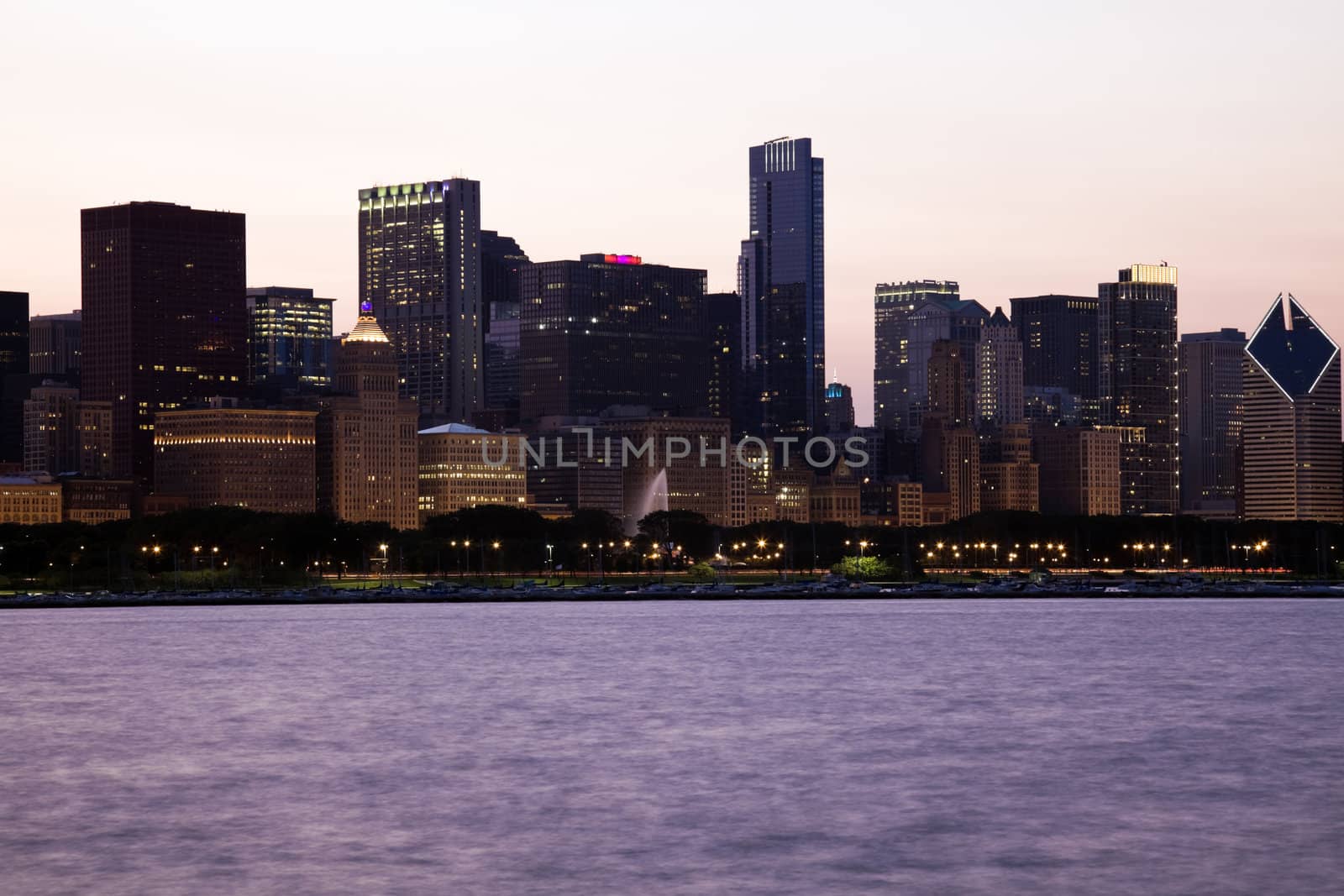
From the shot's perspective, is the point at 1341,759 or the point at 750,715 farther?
the point at 750,715

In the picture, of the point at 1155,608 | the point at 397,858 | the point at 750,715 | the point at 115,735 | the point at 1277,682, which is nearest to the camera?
the point at 397,858

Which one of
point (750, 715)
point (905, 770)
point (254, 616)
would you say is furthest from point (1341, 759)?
point (254, 616)

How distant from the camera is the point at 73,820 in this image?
2039 inches

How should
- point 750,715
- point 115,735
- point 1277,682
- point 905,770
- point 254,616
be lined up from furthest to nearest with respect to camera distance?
point 254,616 < point 1277,682 < point 750,715 < point 115,735 < point 905,770

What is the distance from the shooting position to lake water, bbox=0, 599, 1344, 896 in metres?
44.8

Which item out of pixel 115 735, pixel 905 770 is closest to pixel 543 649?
pixel 115 735

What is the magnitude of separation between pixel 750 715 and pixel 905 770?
58.5ft

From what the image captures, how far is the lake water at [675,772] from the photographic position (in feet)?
147

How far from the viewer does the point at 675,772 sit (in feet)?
198

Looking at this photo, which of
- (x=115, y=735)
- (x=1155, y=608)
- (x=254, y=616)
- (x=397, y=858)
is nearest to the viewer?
(x=397, y=858)

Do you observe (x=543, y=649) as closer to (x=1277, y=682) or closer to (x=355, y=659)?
(x=355, y=659)

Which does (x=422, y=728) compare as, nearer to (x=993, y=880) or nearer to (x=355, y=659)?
(x=993, y=880)

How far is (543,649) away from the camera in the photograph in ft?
405

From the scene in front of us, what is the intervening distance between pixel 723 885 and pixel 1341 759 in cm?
2792
